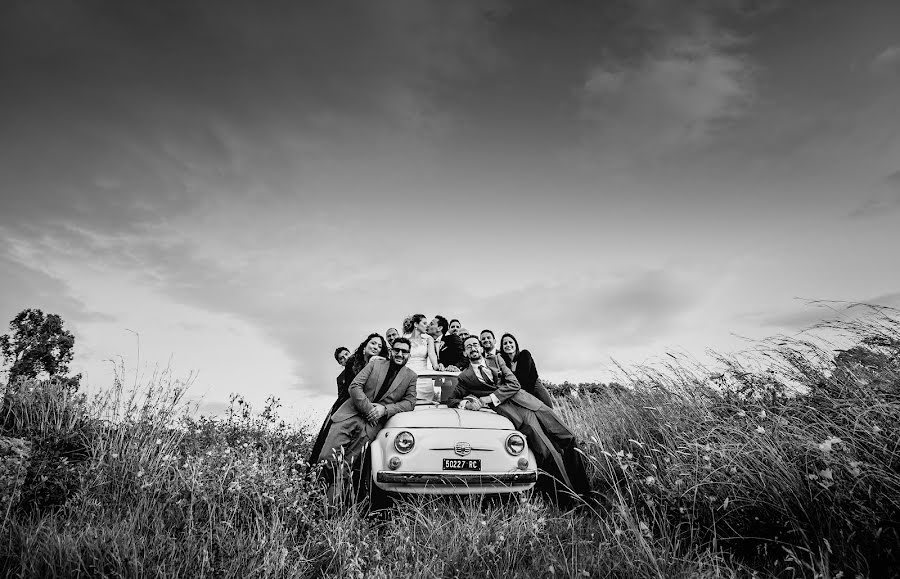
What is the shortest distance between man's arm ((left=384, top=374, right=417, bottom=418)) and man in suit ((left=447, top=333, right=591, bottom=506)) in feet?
1.54

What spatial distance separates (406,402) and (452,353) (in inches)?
102

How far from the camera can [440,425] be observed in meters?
4.48

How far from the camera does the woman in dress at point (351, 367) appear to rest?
18.6 ft

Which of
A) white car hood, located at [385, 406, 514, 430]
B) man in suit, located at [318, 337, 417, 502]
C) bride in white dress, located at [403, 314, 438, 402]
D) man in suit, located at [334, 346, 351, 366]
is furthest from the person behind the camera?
bride in white dress, located at [403, 314, 438, 402]

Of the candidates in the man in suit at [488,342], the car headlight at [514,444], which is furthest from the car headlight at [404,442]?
the man in suit at [488,342]

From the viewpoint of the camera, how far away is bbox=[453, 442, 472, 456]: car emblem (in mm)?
4336

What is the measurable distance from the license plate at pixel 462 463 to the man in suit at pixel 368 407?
101cm

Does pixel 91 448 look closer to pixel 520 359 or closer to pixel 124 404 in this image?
pixel 124 404

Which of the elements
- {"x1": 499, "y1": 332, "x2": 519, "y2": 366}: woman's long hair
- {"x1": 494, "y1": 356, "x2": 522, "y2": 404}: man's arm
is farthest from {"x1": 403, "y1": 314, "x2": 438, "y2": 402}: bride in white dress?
{"x1": 494, "y1": 356, "x2": 522, "y2": 404}: man's arm

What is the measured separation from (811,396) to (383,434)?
14.9ft

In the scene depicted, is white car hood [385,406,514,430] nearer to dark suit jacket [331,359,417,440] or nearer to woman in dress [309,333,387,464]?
dark suit jacket [331,359,417,440]

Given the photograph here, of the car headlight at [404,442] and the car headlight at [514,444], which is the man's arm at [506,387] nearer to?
the car headlight at [514,444]

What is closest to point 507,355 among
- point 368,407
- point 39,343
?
point 368,407

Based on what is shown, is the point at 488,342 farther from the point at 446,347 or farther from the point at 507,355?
the point at 446,347
